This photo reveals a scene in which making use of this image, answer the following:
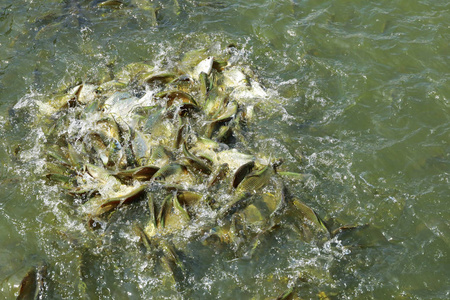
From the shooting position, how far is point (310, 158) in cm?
637

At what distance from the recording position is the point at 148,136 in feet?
21.5

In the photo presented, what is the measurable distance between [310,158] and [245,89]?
199 cm

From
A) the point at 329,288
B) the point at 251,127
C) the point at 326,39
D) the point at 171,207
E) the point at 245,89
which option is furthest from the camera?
the point at 326,39

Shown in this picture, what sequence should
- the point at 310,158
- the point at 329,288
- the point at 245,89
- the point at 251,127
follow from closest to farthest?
the point at 329,288, the point at 310,158, the point at 251,127, the point at 245,89

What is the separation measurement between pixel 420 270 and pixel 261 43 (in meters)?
5.79

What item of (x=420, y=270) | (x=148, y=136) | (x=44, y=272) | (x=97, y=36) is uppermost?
(x=97, y=36)

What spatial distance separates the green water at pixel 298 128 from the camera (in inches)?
195

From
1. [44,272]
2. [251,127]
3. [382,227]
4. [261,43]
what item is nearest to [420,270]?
[382,227]

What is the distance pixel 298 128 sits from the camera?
6.93 m

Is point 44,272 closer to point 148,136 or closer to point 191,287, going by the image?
point 191,287

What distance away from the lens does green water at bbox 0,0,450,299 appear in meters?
4.96

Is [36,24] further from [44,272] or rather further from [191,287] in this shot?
[191,287]

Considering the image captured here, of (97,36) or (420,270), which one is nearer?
(420,270)

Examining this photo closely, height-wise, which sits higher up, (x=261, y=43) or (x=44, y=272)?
(x=261, y=43)
